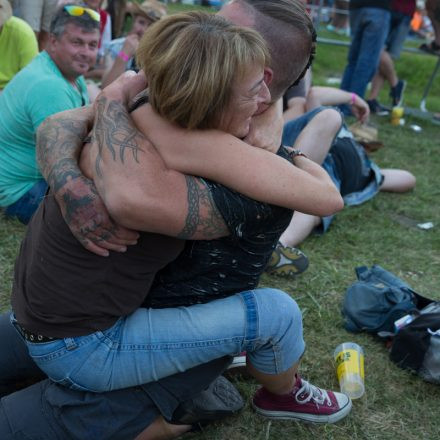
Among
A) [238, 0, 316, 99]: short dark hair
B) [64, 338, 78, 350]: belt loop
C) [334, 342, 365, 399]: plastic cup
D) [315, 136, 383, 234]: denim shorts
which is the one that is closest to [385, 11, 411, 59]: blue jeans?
[315, 136, 383, 234]: denim shorts

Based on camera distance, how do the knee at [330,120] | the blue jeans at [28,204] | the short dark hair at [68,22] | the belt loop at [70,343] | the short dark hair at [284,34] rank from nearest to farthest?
1. the belt loop at [70,343]
2. the short dark hair at [284,34]
3. the blue jeans at [28,204]
4. the short dark hair at [68,22]
5. the knee at [330,120]

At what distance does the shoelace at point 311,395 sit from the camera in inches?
86.8

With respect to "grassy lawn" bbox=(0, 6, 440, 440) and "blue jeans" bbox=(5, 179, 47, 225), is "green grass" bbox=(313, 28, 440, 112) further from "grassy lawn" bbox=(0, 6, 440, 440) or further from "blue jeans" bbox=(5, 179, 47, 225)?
"blue jeans" bbox=(5, 179, 47, 225)

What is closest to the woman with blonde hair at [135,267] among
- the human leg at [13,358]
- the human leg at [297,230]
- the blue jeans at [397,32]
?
the human leg at [13,358]

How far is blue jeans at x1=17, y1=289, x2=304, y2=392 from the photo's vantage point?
1780mm

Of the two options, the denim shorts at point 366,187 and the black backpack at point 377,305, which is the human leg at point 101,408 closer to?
the black backpack at point 377,305

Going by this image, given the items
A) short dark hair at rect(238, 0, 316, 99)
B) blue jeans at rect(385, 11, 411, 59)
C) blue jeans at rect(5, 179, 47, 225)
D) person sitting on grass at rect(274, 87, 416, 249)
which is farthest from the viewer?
blue jeans at rect(385, 11, 411, 59)

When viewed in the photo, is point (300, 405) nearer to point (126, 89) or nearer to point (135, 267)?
point (135, 267)

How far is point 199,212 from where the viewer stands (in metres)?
1.66

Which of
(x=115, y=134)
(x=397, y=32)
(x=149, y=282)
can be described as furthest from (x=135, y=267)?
(x=397, y=32)

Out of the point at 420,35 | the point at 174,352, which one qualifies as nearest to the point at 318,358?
the point at 174,352

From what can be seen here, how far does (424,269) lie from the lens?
3785mm

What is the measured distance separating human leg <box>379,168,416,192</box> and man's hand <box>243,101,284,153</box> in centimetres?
334

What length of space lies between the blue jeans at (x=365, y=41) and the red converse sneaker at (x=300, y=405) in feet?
19.8
